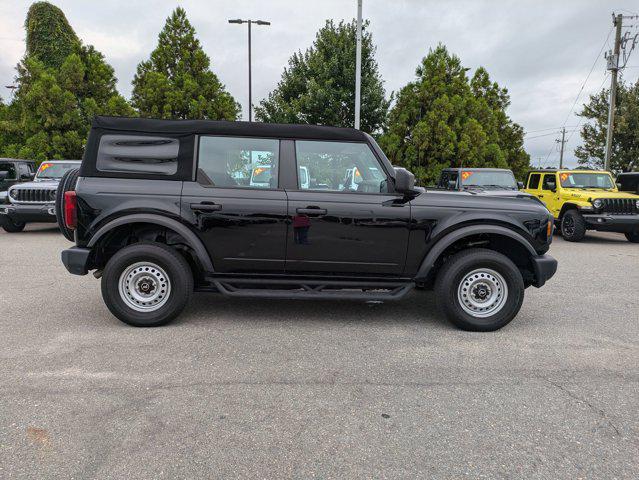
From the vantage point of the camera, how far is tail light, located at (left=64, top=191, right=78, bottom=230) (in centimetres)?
433

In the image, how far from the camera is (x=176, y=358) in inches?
148

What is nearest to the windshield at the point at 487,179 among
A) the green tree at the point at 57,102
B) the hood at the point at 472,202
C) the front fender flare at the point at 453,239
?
the hood at the point at 472,202

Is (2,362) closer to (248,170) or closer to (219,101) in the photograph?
(248,170)

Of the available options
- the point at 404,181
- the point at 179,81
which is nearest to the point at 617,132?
the point at 179,81

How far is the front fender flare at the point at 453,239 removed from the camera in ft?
14.6

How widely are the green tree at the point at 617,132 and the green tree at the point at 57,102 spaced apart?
26.6 meters

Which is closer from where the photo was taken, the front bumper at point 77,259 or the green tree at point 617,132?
the front bumper at point 77,259

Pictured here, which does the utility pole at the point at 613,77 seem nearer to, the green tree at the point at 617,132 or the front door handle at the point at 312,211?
the green tree at the point at 617,132

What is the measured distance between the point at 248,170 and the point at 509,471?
3.24m

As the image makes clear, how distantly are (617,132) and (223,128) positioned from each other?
101 feet

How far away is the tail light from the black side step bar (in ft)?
4.35

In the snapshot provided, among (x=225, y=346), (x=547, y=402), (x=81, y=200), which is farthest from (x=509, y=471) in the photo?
(x=81, y=200)

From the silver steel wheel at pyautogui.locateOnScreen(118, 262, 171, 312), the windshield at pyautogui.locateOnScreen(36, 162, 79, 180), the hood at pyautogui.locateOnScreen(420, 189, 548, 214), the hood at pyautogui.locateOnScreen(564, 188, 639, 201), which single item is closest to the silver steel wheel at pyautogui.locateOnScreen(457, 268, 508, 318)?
the hood at pyautogui.locateOnScreen(420, 189, 548, 214)

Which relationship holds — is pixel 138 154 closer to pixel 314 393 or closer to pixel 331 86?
pixel 314 393
